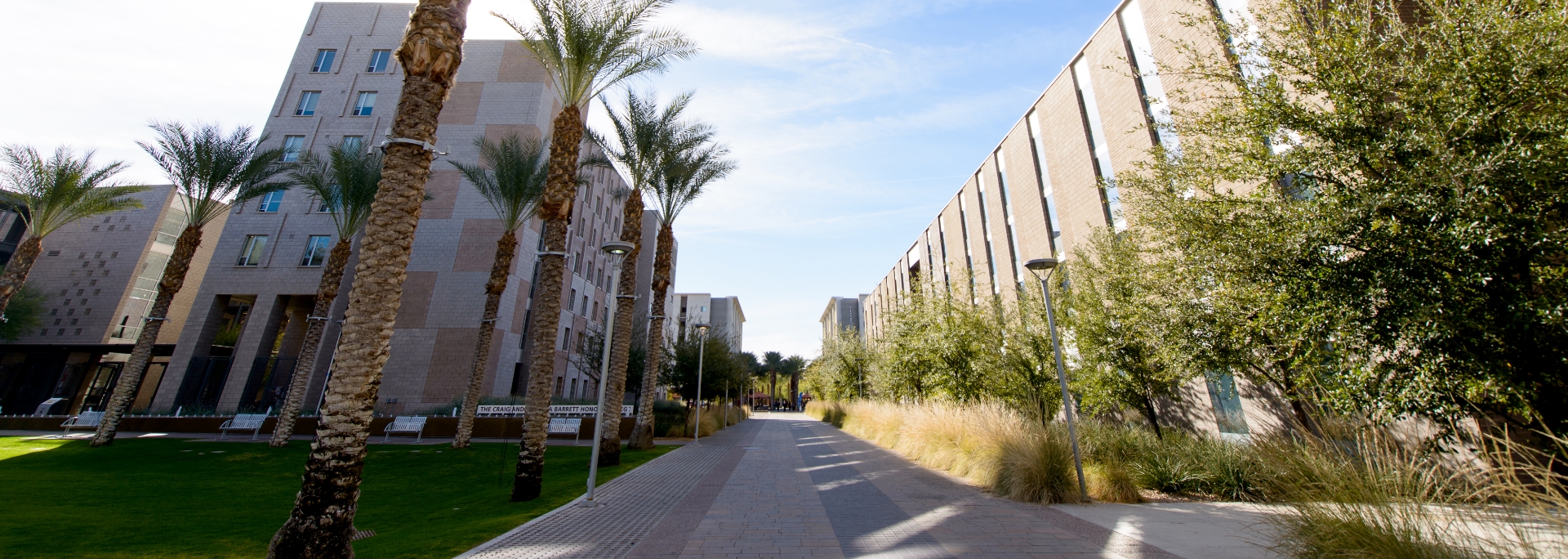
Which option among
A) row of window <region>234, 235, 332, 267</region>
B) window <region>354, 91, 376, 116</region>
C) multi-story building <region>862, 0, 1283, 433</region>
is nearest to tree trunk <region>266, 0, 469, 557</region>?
multi-story building <region>862, 0, 1283, 433</region>

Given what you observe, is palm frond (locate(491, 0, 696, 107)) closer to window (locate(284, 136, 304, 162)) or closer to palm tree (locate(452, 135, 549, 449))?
palm tree (locate(452, 135, 549, 449))

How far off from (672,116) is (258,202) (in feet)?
94.7

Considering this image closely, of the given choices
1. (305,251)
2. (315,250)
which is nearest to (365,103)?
(315,250)

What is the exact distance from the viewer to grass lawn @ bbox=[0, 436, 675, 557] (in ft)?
18.0

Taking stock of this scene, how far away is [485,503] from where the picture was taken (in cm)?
804

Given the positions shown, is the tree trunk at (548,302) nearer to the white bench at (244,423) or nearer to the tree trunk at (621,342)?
the tree trunk at (621,342)

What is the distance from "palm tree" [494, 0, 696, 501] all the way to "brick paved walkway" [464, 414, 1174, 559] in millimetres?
2289

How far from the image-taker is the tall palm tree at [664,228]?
16078 millimetres

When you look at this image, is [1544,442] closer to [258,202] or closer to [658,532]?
[658,532]

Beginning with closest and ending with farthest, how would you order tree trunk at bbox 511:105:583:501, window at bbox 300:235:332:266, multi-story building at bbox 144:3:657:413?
tree trunk at bbox 511:105:583:501, multi-story building at bbox 144:3:657:413, window at bbox 300:235:332:266

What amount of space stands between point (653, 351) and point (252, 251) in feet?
91.6

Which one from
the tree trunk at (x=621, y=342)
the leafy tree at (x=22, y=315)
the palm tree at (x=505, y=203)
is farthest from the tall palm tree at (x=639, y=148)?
the leafy tree at (x=22, y=315)

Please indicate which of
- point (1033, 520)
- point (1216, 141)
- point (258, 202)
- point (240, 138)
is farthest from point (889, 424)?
point (258, 202)

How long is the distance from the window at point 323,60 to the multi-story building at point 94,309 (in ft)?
41.1
